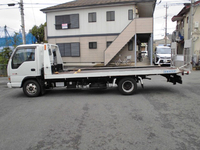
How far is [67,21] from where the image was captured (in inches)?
904

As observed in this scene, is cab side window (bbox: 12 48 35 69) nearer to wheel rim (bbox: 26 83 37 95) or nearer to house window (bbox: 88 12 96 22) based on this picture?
wheel rim (bbox: 26 83 37 95)

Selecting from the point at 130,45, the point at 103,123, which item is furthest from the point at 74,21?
the point at 103,123

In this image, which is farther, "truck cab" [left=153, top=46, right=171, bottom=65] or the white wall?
the white wall

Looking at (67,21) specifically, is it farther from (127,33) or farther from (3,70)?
(3,70)

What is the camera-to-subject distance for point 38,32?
118 feet

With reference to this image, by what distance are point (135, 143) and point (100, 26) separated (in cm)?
1933

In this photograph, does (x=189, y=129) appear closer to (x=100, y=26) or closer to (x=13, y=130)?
(x=13, y=130)

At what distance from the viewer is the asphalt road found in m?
3.99

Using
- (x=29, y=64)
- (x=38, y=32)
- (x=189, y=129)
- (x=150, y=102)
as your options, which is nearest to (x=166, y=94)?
(x=150, y=102)

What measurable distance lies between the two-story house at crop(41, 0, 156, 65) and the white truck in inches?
477

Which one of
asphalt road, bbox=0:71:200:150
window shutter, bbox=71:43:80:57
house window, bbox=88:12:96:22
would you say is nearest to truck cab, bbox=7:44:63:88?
asphalt road, bbox=0:71:200:150

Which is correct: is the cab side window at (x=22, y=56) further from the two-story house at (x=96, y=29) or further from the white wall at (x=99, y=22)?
the white wall at (x=99, y=22)

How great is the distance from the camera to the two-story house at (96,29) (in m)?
20.3

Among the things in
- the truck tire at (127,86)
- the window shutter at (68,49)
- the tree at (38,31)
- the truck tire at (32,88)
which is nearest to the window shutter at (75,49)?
the window shutter at (68,49)
